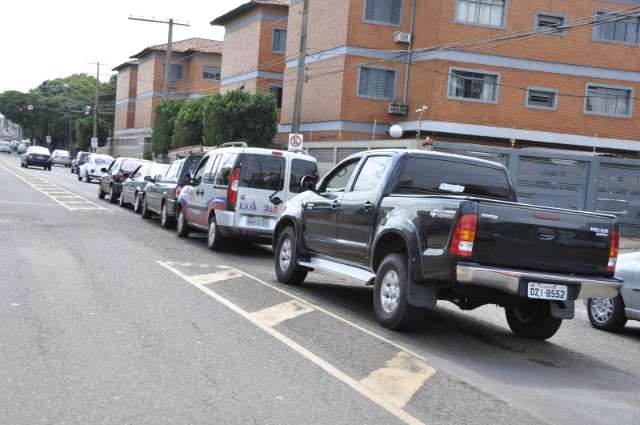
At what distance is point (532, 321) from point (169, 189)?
1230cm

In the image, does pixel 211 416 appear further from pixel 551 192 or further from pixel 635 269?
pixel 551 192

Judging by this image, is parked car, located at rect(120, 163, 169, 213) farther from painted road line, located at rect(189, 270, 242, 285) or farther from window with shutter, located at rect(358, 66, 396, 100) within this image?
window with shutter, located at rect(358, 66, 396, 100)

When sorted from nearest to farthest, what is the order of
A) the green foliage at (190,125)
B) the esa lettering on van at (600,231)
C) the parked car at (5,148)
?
the esa lettering on van at (600,231), the green foliage at (190,125), the parked car at (5,148)

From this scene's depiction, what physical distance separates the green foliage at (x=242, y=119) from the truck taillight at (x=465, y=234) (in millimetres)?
31393

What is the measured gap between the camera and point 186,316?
9.04 meters

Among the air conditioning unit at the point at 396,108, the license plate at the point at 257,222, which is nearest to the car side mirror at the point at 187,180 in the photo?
the license plate at the point at 257,222

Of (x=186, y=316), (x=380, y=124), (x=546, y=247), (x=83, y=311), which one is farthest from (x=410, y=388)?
(x=380, y=124)

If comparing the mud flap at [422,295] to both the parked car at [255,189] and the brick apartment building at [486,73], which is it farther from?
the brick apartment building at [486,73]

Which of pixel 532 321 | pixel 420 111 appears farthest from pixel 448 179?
pixel 420 111

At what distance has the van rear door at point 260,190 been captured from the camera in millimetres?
15648

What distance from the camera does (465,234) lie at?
8.16 metres

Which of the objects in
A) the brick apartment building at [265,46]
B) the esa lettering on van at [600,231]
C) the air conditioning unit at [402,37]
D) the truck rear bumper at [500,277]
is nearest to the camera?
the truck rear bumper at [500,277]

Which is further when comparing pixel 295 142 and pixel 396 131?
pixel 396 131

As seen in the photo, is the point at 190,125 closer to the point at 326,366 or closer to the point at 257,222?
the point at 257,222
